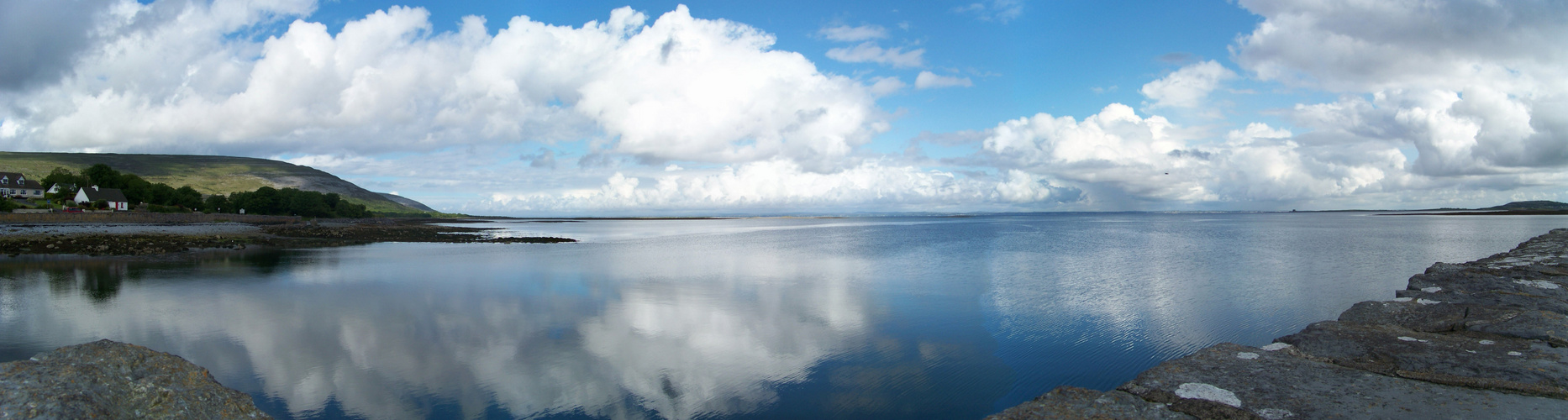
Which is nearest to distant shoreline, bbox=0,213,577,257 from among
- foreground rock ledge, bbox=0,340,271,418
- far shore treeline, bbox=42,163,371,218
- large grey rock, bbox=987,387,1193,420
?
far shore treeline, bbox=42,163,371,218

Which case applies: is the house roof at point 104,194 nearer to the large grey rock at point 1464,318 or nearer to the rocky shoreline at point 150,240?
the rocky shoreline at point 150,240

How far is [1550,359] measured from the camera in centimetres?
780

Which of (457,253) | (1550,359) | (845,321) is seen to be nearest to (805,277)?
(845,321)

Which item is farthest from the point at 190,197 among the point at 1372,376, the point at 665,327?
the point at 1372,376

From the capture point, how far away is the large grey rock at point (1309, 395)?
→ 618 centimetres

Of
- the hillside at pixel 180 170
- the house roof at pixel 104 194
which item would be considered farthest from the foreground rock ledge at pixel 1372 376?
the hillside at pixel 180 170

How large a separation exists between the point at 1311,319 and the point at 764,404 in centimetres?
1402

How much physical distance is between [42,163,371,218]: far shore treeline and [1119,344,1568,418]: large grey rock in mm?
118699

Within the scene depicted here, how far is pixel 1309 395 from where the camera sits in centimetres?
677

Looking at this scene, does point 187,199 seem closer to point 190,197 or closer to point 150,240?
point 190,197

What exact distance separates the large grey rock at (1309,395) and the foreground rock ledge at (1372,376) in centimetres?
1

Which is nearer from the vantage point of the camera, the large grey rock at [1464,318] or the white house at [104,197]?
the large grey rock at [1464,318]

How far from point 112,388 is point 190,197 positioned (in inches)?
4734

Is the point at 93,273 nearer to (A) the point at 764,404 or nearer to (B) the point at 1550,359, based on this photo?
(A) the point at 764,404
